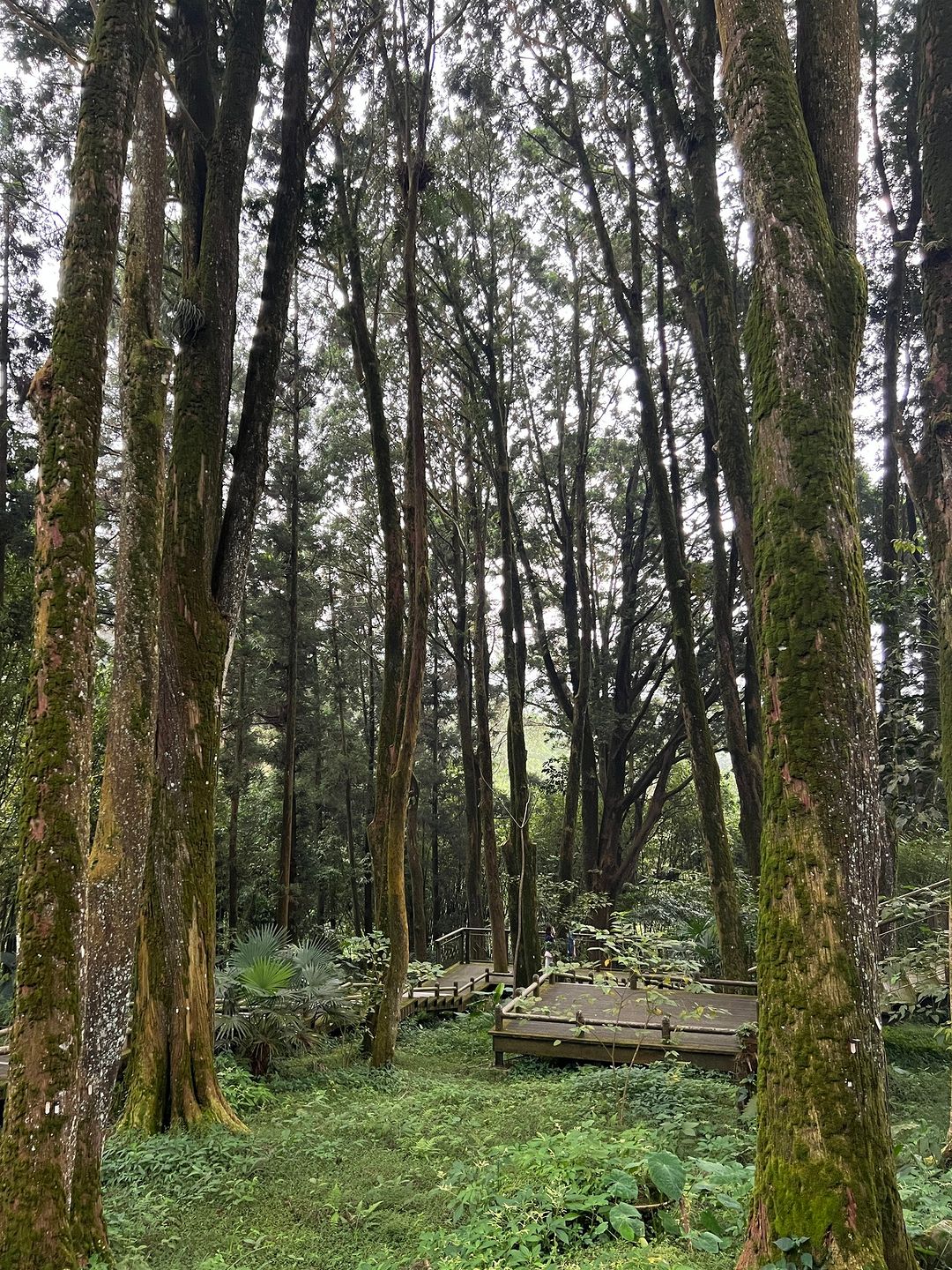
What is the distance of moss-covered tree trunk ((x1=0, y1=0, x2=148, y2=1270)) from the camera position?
118 inches

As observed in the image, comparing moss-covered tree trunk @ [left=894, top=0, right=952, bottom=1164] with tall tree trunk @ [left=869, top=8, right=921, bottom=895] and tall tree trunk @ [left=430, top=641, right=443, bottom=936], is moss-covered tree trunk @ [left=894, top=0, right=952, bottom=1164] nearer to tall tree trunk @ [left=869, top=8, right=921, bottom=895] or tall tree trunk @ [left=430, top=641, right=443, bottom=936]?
tall tree trunk @ [left=869, top=8, right=921, bottom=895]

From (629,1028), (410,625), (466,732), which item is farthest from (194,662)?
(466,732)

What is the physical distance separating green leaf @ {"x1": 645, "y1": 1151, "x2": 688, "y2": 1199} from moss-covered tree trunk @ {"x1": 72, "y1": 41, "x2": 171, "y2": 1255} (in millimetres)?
2679

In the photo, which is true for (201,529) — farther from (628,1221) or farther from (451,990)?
(451,990)

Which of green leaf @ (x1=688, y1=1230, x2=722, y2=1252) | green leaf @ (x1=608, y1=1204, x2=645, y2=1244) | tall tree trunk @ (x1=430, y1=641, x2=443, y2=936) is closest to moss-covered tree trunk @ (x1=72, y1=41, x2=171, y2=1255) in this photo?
green leaf @ (x1=608, y1=1204, x2=645, y2=1244)

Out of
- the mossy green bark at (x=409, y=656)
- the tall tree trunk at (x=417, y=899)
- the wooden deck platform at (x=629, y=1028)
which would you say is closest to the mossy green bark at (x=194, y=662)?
the mossy green bark at (x=409, y=656)

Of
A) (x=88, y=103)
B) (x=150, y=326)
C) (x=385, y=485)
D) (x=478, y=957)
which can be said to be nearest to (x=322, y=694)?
(x=478, y=957)

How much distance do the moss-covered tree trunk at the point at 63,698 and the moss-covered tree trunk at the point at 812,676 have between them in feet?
9.20

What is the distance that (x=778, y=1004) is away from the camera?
7.83 feet

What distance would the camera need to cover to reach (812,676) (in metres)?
2.52

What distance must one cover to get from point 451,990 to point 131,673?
1041 cm

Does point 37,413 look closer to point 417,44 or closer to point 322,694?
point 417,44

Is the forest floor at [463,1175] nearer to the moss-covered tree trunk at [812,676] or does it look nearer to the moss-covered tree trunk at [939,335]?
the moss-covered tree trunk at [812,676]

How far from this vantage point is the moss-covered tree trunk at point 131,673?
383cm
